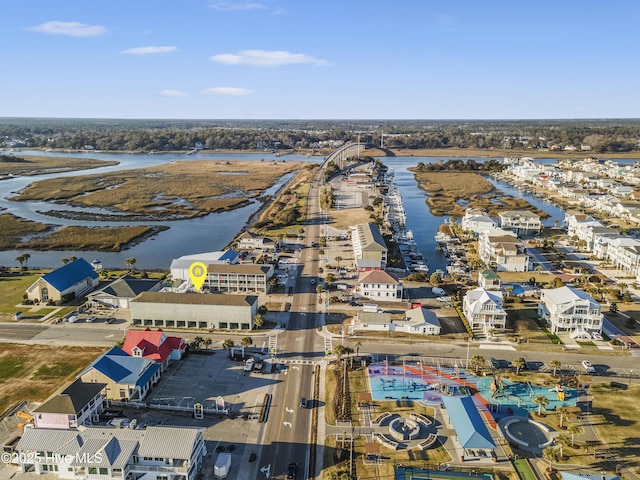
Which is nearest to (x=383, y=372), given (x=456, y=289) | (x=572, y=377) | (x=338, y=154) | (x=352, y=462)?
(x=352, y=462)

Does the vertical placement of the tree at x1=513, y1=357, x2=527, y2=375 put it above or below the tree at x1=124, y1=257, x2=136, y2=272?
below

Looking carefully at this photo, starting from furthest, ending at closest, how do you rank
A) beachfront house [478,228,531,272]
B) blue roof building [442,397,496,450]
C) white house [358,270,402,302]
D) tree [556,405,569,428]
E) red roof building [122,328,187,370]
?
beachfront house [478,228,531,272], white house [358,270,402,302], red roof building [122,328,187,370], tree [556,405,569,428], blue roof building [442,397,496,450]

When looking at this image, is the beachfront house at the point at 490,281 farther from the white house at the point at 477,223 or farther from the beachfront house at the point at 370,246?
the white house at the point at 477,223

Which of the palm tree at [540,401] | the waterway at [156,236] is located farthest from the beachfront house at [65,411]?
the waterway at [156,236]

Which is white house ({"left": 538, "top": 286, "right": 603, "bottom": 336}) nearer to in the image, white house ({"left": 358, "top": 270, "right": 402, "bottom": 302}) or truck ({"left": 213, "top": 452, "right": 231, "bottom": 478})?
white house ({"left": 358, "top": 270, "right": 402, "bottom": 302})

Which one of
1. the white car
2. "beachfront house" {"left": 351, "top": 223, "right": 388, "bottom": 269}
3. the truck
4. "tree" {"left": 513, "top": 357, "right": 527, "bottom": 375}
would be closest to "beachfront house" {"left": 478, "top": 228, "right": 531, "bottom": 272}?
"beachfront house" {"left": 351, "top": 223, "right": 388, "bottom": 269}

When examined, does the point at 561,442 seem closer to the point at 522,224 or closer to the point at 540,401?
the point at 540,401

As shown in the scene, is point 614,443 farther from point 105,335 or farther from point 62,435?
point 105,335
